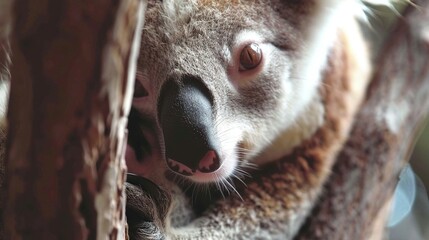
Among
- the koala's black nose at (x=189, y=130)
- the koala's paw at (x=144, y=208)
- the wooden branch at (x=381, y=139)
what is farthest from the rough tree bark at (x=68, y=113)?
the wooden branch at (x=381, y=139)

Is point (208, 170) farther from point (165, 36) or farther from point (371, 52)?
point (371, 52)

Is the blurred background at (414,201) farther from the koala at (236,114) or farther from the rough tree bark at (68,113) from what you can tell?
the rough tree bark at (68,113)

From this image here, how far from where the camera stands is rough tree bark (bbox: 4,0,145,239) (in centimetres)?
54

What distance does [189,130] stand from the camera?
1.17 m

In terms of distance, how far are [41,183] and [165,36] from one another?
77 centimetres

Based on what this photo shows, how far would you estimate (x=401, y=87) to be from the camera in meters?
1.53

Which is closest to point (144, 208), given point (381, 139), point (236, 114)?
point (236, 114)

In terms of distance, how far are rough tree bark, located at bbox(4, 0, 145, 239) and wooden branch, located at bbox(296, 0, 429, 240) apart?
92 centimetres

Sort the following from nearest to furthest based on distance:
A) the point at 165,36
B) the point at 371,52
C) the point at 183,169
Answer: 1. the point at 183,169
2. the point at 165,36
3. the point at 371,52

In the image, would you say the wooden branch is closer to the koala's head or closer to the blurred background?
the koala's head

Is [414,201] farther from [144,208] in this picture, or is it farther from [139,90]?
[144,208]

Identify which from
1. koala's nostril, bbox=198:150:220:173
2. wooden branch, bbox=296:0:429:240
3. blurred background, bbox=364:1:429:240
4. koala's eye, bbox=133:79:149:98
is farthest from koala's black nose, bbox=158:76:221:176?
blurred background, bbox=364:1:429:240

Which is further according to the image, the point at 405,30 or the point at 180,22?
the point at 405,30

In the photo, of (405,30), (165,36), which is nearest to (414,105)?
(405,30)
